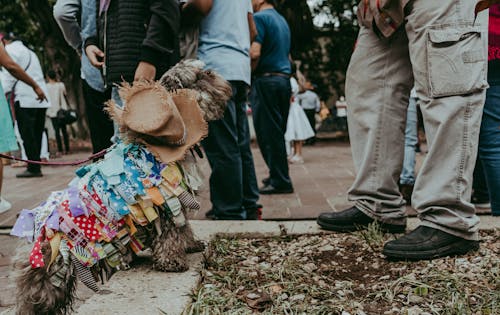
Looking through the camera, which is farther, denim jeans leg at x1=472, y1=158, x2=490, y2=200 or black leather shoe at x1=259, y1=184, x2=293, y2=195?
black leather shoe at x1=259, y1=184, x2=293, y2=195

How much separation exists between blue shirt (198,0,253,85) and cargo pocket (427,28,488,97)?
5.63 feet

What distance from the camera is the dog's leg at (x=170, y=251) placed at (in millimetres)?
2599

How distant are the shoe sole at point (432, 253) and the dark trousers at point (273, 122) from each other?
3.36m

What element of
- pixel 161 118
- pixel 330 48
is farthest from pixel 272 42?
pixel 330 48

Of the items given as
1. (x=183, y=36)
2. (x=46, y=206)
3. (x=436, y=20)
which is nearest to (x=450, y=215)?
(x=436, y=20)

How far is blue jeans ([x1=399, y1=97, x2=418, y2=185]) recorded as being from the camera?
17.6 feet

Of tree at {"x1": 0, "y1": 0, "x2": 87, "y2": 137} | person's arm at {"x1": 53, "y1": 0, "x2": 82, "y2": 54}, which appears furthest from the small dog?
tree at {"x1": 0, "y1": 0, "x2": 87, "y2": 137}

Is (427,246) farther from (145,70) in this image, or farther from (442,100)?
(145,70)

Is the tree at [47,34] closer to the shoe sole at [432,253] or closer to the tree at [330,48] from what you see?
the tree at [330,48]

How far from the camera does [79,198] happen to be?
2.45 m

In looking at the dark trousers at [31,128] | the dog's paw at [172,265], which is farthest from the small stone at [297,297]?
the dark trousers at [31,128]

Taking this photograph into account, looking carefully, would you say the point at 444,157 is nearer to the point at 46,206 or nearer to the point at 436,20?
the point at 436,20

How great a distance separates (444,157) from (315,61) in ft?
53.4

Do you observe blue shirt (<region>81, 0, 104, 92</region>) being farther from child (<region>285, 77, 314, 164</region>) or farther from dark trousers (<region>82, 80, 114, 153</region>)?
child (<region>285, 77, 314, 164</region>)
